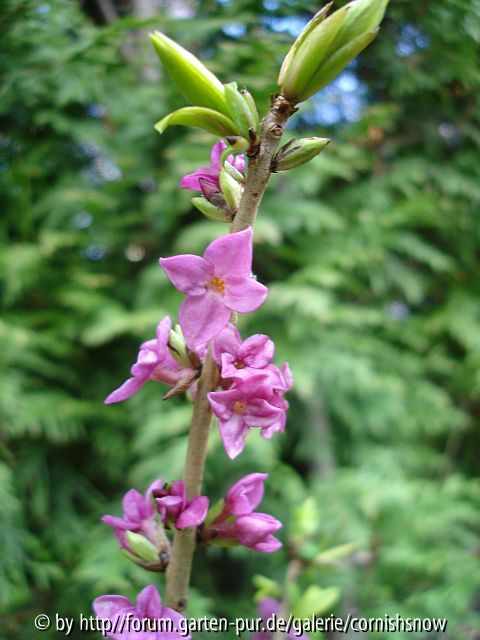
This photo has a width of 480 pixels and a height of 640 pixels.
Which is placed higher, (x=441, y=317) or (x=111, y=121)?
(x=111, y=121)

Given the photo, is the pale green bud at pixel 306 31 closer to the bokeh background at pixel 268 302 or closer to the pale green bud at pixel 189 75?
the pale green bud at pixel 189 75

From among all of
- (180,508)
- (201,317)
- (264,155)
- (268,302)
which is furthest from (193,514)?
(268,302)

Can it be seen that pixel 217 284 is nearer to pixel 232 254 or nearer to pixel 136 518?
pixel 232 254

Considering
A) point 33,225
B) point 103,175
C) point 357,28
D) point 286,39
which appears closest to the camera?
point 357,28

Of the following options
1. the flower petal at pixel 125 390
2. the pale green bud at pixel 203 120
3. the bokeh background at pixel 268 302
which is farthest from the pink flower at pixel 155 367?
the bokeh background at pixel 268 302

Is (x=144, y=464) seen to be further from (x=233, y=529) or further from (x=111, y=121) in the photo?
(x=111, y=121)

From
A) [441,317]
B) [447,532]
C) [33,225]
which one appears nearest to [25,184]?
[33,225]

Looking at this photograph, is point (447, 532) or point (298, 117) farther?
point (298, 117)
